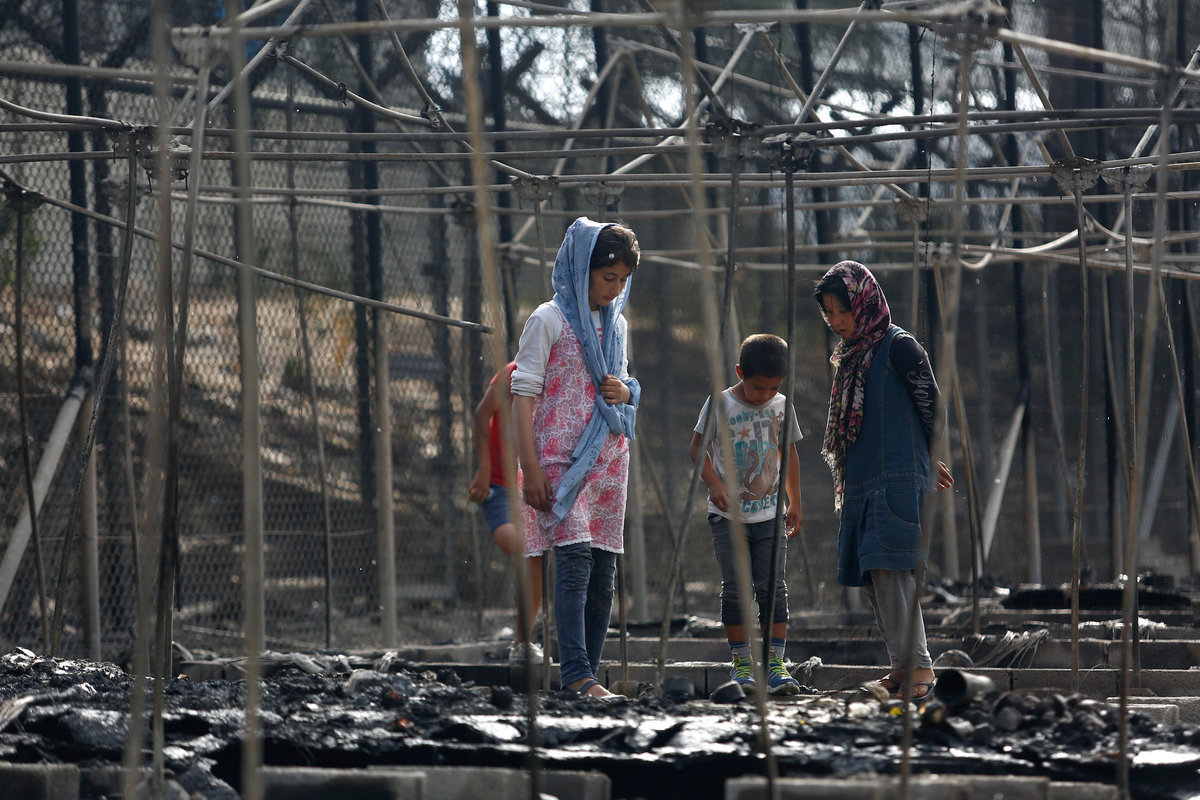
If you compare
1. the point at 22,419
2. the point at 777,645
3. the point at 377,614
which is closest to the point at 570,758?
the point at 777,645

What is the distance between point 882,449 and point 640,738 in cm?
144

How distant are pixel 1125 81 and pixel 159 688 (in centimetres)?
706

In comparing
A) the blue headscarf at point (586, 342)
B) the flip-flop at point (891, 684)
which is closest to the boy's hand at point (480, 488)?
the blue headscarf at point (586, 342)

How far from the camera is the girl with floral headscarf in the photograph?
14.7ft

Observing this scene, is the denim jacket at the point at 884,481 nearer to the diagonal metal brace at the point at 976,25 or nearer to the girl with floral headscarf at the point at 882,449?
the girl with floral headscarf at the point at 882,449

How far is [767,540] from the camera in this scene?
508 cm

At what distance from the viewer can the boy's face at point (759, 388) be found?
4.97 metres

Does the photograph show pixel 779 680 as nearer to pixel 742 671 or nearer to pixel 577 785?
pixel 742 671

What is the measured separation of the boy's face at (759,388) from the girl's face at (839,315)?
371 mm

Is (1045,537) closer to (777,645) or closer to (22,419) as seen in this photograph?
(777,645)

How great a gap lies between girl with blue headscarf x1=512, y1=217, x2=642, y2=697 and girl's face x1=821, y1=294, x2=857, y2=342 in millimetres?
658

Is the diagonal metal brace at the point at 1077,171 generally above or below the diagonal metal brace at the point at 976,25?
above

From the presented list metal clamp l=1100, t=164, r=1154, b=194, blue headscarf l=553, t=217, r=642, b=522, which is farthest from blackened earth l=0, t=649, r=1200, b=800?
metal clamp l=1100, t=164, r=1154, b=194

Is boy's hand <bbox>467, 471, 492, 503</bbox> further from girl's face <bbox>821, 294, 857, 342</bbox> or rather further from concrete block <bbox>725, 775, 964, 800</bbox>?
concrete block <bbox>725, 775, 964, 800</bbox>
